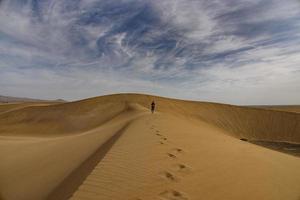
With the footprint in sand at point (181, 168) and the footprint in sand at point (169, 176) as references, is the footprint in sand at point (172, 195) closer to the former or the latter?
the footprint in sand at point (169, 176)

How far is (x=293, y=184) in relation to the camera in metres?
5.10

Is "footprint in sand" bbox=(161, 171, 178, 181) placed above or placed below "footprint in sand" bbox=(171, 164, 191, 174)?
below

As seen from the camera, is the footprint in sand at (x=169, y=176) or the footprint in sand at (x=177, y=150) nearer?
the footprint in sand at (x=169, y=176)

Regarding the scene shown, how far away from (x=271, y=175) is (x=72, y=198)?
393cm

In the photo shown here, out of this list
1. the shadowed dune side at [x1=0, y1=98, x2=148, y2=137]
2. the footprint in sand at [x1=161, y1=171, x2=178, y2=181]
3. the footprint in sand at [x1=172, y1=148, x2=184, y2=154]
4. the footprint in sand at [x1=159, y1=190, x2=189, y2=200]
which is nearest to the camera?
the footprint in sand at [x1=159, y1=190, x2=189, y2=200]

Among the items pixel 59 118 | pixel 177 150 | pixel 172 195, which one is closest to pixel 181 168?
pixel 172 195

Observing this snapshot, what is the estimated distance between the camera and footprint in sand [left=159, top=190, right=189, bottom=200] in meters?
3.93

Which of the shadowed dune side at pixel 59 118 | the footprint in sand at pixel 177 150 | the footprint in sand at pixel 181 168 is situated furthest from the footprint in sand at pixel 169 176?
the shadowed dune side at pixel 59 118

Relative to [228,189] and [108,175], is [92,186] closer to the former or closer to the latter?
[108,175]

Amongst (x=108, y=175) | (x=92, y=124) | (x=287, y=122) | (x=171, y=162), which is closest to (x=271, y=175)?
(x=171, y=162)

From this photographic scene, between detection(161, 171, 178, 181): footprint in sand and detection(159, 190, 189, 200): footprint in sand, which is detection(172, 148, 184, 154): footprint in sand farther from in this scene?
detection(159, 190, 189, 200): footprint in sand

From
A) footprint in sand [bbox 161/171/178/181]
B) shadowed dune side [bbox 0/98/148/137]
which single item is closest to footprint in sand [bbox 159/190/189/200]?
footprint in sand [bbox 161/171/178/181]

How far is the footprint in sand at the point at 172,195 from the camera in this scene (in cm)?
393

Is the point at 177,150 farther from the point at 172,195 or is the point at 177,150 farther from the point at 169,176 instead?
the point at 172,195
